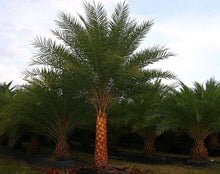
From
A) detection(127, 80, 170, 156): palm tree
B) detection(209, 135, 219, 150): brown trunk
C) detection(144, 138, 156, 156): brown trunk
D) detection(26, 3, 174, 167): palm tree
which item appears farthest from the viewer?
detection(209, 135, 219, 150): brown trunk

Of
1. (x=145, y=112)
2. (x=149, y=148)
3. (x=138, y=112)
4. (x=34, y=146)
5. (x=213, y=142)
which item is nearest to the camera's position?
(x=145, y=112)

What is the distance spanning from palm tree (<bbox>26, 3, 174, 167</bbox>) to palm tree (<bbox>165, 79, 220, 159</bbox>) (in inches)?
68.5

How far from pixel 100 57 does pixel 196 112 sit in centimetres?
485

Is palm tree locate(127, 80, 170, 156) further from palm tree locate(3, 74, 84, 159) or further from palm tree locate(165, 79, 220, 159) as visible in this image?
palm tree locate(3, 74, 84, 159)

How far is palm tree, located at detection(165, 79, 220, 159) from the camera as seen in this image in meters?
11.2

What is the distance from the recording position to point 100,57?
9.85 m

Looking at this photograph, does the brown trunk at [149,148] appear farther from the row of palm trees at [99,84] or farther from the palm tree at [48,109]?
the palm tree at [48,109]

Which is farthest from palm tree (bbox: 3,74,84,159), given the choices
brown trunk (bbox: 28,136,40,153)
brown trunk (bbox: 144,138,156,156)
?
brown trunk (bbox: 144,138,156,156)

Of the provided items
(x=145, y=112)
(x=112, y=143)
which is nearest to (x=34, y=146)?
(x=112, y=143)

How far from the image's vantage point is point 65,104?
12.2 meters

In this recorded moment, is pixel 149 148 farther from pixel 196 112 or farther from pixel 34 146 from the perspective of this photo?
pixel 34 146

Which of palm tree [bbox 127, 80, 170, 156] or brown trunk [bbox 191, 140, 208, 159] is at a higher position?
palm tree [bbox 127, 80, 170, 156]

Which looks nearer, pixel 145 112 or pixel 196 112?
pixel 196 112

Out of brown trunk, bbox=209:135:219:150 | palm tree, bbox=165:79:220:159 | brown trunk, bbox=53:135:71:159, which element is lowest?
brown trunk, bbox=53:135:71:159
